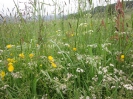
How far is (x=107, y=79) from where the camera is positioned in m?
1.60

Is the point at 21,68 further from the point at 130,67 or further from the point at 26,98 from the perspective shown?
the point at 130,67

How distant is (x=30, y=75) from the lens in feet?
5.99

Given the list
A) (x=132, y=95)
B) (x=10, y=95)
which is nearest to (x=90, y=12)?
(x=132, y=95)

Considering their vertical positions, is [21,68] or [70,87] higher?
[21,68]

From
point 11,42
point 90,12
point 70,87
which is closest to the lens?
point 70,87

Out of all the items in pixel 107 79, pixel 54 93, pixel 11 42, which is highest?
pixel 11 42

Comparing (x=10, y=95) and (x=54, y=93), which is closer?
(x=10, y=95)

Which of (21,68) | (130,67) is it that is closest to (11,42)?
(21,68)

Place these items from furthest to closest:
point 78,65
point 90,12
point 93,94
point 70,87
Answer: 1. point 90,12
2. point 78,65
3. point 70,87
4. point 93,94

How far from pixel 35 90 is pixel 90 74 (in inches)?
20.5

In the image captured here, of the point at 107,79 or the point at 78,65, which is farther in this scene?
the point at 78,65

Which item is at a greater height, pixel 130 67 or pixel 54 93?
pixel 130 67

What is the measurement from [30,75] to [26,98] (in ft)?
1.16

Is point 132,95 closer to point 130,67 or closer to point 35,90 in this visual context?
point 130,67
